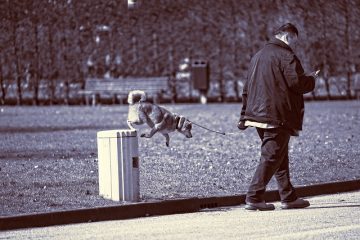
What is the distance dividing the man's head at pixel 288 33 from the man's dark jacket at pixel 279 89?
0.23 ft

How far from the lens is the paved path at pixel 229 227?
11.3 m

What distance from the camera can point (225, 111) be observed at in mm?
35375

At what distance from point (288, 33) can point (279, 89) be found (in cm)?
65

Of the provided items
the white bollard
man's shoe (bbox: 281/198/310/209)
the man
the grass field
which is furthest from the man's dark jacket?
the grass field

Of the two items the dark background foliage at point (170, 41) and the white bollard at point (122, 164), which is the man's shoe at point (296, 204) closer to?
the white bollard at point (122, 164)

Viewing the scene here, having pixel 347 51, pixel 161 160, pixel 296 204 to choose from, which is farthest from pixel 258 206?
pixel 347 51

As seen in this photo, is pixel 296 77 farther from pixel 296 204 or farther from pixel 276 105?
pixel 296 204

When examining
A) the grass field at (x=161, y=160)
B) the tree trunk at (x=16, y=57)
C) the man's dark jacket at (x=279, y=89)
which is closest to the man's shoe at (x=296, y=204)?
the man's dark jacket at (x=279, y=89)

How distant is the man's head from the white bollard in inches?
74.7

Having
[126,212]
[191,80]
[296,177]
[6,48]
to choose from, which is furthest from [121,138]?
[191,80]

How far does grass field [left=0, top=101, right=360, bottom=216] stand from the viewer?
567 inches

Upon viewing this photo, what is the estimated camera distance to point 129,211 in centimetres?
1313

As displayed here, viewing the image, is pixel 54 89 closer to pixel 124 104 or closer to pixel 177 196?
pixel 124 104

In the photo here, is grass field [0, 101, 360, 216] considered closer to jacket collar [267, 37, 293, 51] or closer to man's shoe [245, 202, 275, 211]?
man's shoe [245, 202, 275, 211]
